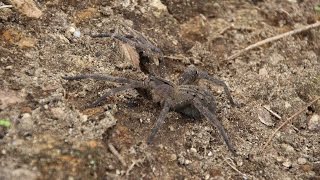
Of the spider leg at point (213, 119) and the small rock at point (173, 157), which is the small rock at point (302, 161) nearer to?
the spider leg at point (213, 119)

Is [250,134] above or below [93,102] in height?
below

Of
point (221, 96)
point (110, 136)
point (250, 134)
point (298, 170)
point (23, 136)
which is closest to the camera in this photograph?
point (23, 136)

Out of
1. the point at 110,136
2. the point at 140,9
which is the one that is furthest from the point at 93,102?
the point at 140,9

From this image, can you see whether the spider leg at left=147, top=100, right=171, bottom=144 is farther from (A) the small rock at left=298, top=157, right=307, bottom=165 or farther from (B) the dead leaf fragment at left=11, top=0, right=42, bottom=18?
(B) the dead leaf fragment at left=11, top=0, right=42, bottom=18

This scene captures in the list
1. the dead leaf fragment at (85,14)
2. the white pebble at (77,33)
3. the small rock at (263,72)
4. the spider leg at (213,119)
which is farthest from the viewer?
the small rock at (263,72)

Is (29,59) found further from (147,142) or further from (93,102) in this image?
(147,142)

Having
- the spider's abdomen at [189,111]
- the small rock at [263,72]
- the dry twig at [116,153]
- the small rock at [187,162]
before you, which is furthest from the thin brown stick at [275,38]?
the dry twig at [116,153]
